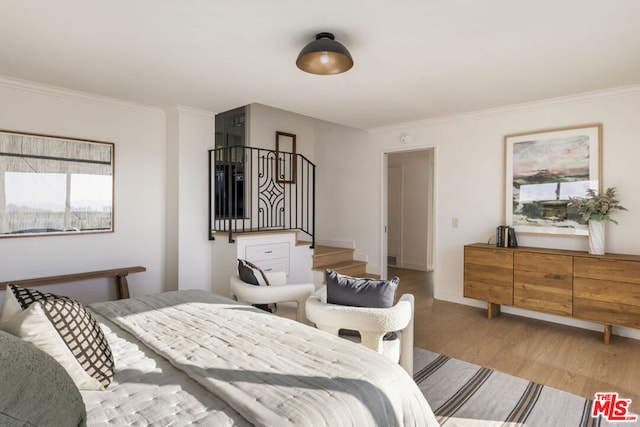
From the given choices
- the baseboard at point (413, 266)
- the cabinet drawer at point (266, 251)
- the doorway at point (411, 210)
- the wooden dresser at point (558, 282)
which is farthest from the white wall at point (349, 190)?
the baseboard at point (413, 266)

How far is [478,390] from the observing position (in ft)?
7.86

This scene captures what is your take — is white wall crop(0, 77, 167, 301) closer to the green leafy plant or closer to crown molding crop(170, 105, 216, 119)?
crown molding crop(170, 105, 216, 119)

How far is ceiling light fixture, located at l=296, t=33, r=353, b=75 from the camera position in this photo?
222cm

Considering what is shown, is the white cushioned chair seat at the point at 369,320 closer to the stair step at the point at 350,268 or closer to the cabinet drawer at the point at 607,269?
the cabinet drawer at the point at 607,269

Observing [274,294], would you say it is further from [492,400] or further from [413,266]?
[413,266]

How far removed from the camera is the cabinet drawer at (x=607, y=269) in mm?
3045

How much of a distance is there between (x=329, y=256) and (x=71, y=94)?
3635mm

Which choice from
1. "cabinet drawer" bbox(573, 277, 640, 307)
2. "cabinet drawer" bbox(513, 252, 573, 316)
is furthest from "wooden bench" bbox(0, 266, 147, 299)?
"cabinet drawer" bbox(573, 277, 640, 307)

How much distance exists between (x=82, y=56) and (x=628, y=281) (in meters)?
4.84

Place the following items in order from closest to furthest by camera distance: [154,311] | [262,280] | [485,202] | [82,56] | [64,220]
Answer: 1. [154,311]
2. [82,56]
3. [262,280]
4. [64,220]
5. [485,202]

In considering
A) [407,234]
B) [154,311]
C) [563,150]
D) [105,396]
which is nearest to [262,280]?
[154,311]

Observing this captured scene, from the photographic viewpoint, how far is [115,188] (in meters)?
3.83

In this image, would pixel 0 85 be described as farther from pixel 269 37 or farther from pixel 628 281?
pixel 628 281

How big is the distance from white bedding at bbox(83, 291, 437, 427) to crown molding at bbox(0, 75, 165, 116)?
9.04 ft
